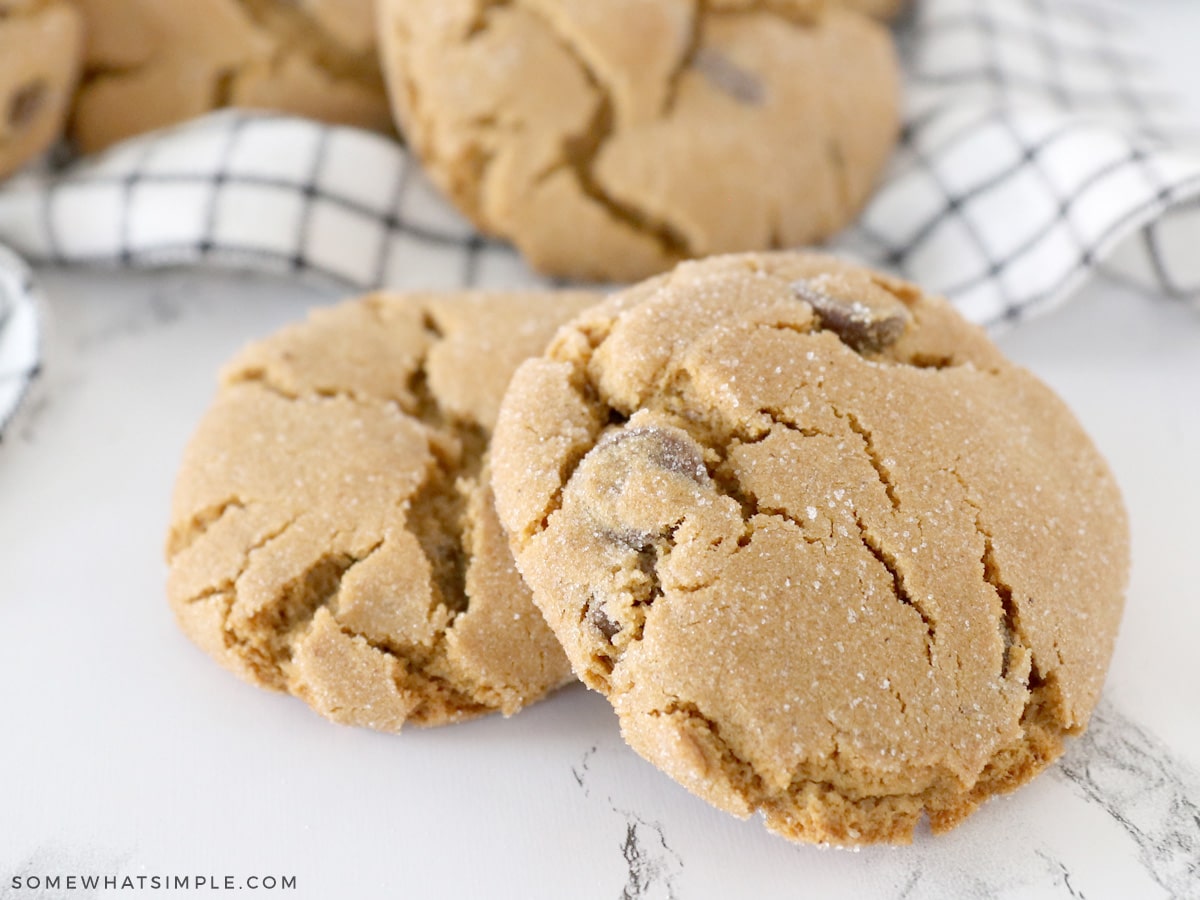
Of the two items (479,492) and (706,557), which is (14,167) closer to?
(479,492)

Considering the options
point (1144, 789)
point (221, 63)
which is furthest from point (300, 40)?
point (1144, 789)

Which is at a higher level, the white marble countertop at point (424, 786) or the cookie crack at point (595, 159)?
the cookie crack at point (595, 159)

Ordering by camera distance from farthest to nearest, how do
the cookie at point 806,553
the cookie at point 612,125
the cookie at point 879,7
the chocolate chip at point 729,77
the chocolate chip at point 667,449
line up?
the cookie at point 879,7 → the chocolate chip at point 729,77 → the cookie at point 612,125 → the chocolate chip at point 667,449 → the cookie at point 806,553

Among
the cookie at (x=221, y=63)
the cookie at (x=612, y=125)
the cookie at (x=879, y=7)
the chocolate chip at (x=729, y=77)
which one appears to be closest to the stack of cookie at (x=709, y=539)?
→ the cookie at (x=612, y=125)

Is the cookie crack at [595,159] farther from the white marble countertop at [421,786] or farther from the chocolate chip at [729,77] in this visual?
the white marble countertop at [421,786]

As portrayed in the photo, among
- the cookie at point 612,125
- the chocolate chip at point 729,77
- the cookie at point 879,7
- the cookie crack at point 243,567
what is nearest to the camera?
the cookie crack at point 243,567
